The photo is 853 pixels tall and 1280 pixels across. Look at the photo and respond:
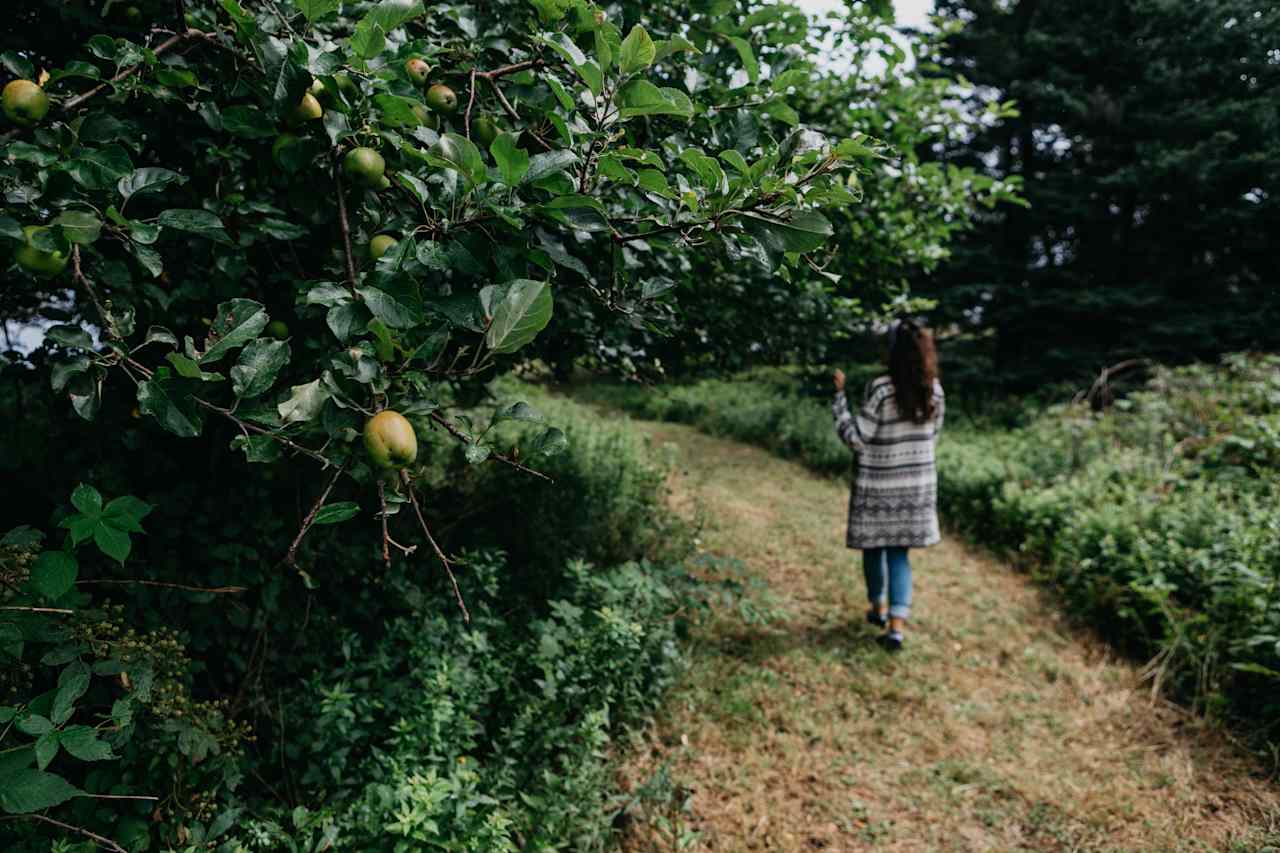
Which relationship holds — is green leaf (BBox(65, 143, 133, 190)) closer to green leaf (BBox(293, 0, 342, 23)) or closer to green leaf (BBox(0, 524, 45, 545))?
green leaf (BBox(293, 0, 342, 23))

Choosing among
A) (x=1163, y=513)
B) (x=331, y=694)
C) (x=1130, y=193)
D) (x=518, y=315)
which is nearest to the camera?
(x=518, y=315)

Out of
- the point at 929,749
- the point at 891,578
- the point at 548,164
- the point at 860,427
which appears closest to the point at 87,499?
the point at 548,164

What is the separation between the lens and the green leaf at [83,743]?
108cm

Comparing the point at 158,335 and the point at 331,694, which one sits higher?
the point at 158,335

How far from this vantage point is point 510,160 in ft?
3.18

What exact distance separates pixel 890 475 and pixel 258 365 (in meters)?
3.41

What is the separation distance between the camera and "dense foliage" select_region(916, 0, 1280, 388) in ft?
30.8

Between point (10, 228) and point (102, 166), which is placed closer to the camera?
point (10, 228)

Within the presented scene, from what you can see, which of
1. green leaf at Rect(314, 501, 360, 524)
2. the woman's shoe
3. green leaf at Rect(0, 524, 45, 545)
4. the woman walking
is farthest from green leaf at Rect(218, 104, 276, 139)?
the woman's shoe

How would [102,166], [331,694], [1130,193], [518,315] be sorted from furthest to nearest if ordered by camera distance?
[1130,193], [331,694], [102,166], [518,315]

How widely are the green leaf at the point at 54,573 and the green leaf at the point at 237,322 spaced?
0.55 metres

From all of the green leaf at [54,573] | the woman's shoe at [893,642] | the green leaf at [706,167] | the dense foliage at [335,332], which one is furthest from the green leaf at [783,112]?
the woman's shoe at [893,642]

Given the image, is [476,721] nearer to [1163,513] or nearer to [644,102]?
[644,102]

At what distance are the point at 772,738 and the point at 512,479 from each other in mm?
2063
